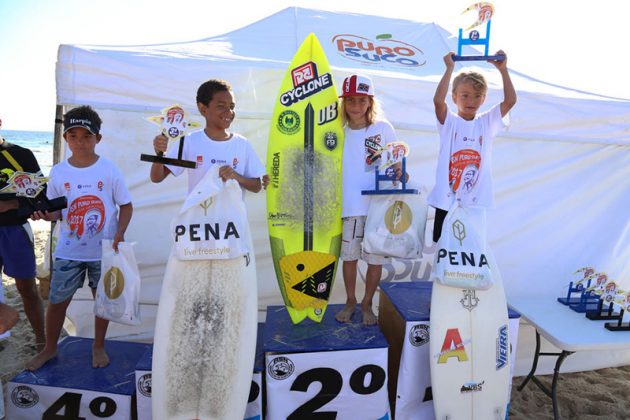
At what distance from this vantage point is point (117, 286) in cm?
219

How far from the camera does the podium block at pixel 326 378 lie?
6.81 feet

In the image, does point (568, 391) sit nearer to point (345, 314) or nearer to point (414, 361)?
point (414, 361)

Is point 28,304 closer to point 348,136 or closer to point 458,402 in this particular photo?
point 348,136

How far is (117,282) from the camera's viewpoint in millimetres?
2184

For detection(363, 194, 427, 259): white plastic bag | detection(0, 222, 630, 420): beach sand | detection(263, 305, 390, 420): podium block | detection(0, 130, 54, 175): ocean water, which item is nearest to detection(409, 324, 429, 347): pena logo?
detection(263, 305, 390, 420): podium block

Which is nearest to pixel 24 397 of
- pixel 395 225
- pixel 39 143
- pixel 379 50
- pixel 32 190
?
pixel 32 190

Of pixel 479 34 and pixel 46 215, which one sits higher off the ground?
pixel 479 34

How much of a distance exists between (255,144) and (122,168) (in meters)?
1.02

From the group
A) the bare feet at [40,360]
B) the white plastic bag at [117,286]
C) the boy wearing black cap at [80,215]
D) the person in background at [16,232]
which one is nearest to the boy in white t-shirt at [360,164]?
the white plastic bag at [117,286]

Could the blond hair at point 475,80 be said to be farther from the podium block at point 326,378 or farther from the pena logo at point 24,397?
the pena logo at point 24,397

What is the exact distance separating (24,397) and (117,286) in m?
0.71

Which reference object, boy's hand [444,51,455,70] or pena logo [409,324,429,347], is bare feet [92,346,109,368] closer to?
pena logo [409,324,429,347]

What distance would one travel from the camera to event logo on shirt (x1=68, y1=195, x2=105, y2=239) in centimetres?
221

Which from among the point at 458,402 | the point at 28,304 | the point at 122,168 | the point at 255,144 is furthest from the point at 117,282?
the point at 458,402
